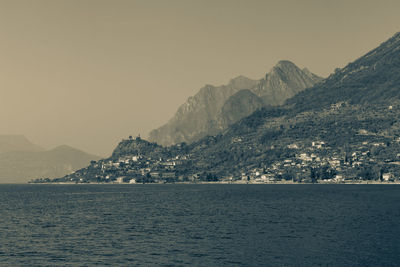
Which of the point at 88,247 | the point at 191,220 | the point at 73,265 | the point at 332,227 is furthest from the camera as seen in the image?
the point at 191,220

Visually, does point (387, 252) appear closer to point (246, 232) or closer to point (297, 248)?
point (297, 248)

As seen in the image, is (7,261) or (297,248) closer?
(7,261)

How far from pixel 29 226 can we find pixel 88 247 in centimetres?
3938

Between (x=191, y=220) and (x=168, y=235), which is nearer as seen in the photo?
(x=168, y=235)

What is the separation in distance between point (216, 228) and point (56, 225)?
42.7 metres

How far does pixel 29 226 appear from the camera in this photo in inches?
4422

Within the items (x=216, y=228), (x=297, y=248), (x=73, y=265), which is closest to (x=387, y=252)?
(x=297, y=248)

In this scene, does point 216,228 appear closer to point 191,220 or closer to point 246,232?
point 246,232

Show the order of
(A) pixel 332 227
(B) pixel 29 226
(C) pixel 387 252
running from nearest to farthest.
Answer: (C) pixel 387 252 → (A) pixel 332 227 → (B) pixel 29 226

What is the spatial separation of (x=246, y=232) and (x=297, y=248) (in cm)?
2199

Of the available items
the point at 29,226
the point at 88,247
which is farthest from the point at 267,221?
the point at 29,226

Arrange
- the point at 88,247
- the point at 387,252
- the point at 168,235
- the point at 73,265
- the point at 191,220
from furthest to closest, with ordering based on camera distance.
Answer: the point at 191,220 → the point at 168,235 → the point at 88,247 → the point at 387,252 → the point at 73,265

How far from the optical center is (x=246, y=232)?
98.9 metres

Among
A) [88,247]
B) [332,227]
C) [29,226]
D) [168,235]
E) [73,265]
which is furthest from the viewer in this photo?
[29,226]
